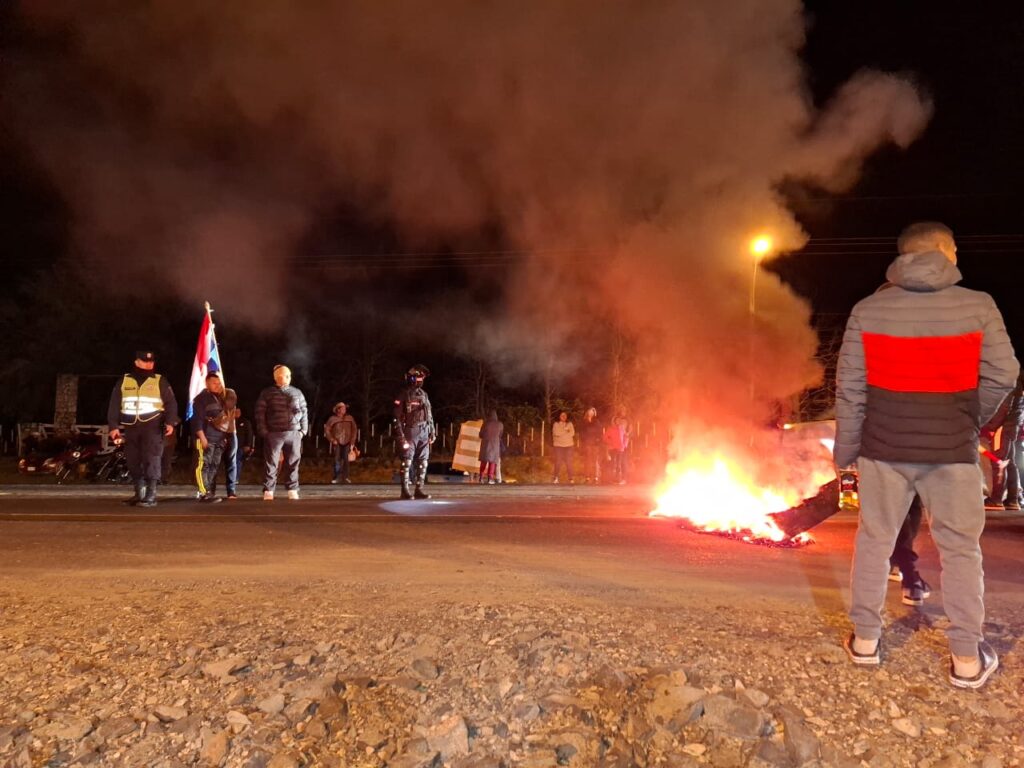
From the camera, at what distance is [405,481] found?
10133mm

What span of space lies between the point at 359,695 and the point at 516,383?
922 inches

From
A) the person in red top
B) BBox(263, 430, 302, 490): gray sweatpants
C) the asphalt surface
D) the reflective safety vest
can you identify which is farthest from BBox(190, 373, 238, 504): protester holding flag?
the person in red top

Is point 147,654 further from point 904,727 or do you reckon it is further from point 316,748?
point 904,727

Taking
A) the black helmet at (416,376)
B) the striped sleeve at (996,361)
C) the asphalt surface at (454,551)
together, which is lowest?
the asphalt surface at (454,551)

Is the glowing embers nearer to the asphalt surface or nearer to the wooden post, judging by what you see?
the asphalt surface

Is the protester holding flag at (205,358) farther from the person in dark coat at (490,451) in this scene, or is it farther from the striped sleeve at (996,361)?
the striped sleeve at (996,361)

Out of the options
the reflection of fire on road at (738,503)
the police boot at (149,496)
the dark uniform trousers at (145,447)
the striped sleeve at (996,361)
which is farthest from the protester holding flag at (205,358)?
the striped sleeve at (996,361)

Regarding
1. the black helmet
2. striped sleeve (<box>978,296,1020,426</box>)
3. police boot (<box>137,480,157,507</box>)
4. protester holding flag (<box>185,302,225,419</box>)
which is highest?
protester holding flag (<box>185,302,225,419</box>)

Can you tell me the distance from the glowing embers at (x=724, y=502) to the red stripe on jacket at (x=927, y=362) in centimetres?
360

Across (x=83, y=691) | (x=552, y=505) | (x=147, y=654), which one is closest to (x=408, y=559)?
(x=147, y=654)

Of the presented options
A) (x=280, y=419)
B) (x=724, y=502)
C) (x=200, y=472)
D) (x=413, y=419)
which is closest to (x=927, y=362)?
(x=724, y=502)

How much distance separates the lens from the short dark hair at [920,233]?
3.12 m

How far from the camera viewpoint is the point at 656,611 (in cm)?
395

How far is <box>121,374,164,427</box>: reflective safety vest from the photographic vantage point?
8.72 metres
